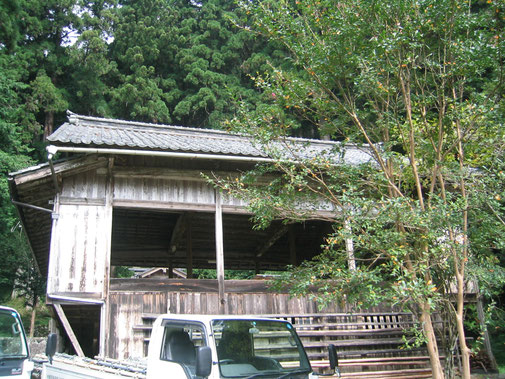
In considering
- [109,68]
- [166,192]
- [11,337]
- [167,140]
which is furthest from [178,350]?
[109,68]

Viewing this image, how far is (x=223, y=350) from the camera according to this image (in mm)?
4078

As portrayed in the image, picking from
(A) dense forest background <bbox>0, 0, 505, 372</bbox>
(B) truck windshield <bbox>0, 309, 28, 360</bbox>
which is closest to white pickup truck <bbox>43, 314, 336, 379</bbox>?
(B) truck windshield <bbox>0, 309, 28, 360</bbox>

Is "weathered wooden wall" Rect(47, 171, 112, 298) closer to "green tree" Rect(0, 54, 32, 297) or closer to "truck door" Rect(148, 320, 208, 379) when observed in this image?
"truck door" Rect(148, 320, 208, 379)

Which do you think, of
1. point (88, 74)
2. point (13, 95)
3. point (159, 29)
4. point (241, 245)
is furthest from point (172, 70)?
point (241, 245)

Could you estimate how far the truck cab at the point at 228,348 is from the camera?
4.04 meters

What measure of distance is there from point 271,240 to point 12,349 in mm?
9039

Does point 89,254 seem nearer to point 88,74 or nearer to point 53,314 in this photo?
point 53,314

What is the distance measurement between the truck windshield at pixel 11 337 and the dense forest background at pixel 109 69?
44.0 feet

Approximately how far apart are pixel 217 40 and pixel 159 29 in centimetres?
355

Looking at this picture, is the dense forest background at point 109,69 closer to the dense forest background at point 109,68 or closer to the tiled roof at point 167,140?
the dense forest background at point 109,68

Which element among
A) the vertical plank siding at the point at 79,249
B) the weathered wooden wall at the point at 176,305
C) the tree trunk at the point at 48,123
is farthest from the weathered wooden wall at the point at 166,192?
the tree trunk at the point at 48,123

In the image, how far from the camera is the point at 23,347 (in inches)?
227

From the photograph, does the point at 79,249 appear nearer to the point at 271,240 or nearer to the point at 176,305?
the point at 176,305

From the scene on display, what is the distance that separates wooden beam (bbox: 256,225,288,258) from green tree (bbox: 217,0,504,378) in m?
6.25
